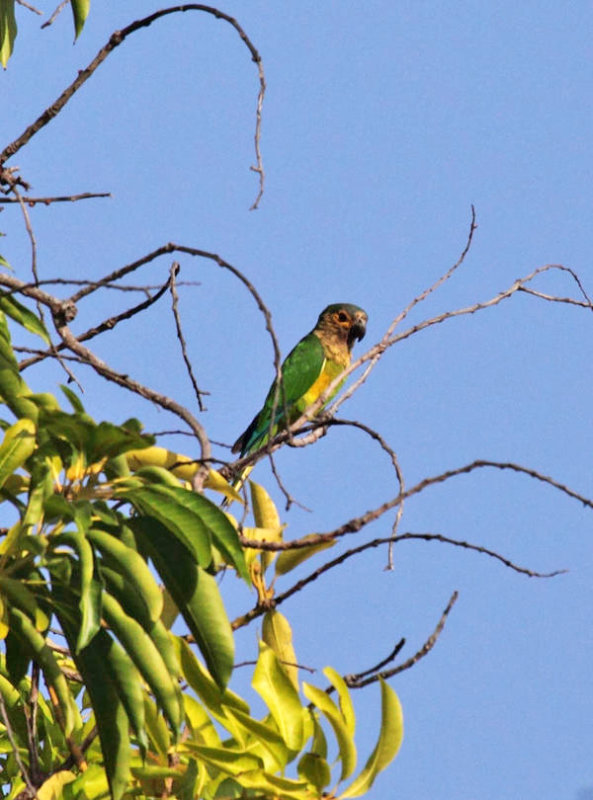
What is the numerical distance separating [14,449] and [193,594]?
42 centimetres

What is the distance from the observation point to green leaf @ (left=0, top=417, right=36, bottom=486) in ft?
7.82

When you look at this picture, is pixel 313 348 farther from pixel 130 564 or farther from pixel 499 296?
pixel 130 564

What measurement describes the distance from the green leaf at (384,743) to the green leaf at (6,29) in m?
2.25

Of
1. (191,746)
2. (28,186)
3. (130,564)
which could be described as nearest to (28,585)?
(130,564)

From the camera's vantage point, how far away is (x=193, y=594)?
92.4 inches

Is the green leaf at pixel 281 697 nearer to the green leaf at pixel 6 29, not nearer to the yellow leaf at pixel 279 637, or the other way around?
the yellow leaf at pixel 279 637

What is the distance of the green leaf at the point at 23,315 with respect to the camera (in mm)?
2770

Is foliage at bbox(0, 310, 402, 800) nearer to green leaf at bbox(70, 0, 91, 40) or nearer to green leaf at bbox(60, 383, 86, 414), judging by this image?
green leaf at bbox(60, 383, 86, 414)

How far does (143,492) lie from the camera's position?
2320 millimetres

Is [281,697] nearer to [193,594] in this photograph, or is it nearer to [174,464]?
[193,594]

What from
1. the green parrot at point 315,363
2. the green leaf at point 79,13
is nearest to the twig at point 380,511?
the green leaf at point 79,13

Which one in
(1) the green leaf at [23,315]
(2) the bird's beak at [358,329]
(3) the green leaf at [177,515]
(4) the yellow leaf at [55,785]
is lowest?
(4) the yellow leaf at [55,785]

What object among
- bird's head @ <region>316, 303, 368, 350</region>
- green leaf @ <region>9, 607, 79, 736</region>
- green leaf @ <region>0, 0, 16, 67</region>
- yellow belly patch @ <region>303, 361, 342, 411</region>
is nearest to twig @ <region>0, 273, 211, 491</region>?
green leaf @ <region>9, 607, 79, 736</region>

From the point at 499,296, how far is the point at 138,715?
1.71 metres
